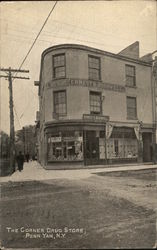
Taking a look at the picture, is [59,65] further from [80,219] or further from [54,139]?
[80,219]

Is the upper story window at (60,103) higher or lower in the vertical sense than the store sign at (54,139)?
higher

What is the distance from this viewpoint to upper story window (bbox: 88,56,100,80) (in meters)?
14.9

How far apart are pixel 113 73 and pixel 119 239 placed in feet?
37.6

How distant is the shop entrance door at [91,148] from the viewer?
15750 mm

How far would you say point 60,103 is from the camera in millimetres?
15617

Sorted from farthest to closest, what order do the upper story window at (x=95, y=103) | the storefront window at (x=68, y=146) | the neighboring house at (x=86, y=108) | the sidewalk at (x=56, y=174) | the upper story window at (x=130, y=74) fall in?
1. the storefront window at (x=68, y=146)
2. the upper story window at (x=95, y=103)
3. the neighboring house at (x=86, y=108)
4. the upper story window at (x=130, y=74)
5. the sidewalk at (x=56, y=174)

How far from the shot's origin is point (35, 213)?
502 cm

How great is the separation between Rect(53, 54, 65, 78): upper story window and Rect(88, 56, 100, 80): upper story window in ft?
4.71

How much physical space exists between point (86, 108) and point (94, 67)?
218 centimetres

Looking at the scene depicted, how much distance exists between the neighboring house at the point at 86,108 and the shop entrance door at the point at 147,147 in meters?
0.13

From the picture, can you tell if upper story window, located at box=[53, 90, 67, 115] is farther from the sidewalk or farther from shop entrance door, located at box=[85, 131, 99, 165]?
the sidewalk

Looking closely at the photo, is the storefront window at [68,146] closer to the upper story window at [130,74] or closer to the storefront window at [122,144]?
the storefront window at [122,144]

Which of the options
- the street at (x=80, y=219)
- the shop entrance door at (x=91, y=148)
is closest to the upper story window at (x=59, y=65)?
the shop entrance door at (x=91, y=148)

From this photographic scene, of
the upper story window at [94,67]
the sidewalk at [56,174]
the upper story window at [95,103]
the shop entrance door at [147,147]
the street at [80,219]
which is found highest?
the upper story window at [94,67]
